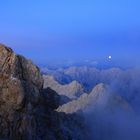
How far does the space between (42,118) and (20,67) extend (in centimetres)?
1243

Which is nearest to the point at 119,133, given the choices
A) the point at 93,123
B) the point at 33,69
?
the point at 93,123

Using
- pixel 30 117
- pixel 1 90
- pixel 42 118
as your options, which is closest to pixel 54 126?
pixel 42 118

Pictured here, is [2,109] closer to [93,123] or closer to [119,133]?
[93,123]

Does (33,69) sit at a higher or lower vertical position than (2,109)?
higher

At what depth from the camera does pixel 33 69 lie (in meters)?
100

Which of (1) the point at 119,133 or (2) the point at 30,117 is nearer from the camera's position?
(2) the point at 30,117

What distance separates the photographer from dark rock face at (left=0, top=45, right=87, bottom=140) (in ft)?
303

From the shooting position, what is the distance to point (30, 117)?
319 ft

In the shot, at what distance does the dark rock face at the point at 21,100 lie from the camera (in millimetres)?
92375

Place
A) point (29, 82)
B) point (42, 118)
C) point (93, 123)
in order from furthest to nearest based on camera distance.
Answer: point (93, 123), point (42, 118), point (29, 82)

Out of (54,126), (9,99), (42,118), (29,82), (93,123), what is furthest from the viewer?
(93,123)

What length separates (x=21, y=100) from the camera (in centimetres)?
9294

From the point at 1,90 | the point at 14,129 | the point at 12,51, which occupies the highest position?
the point at 12,51

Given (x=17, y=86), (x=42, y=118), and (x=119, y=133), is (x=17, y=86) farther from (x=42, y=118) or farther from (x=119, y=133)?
(x=119, y=133)
